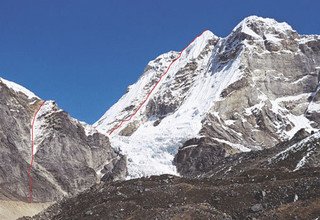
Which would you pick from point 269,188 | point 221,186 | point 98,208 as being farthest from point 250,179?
point 98,208

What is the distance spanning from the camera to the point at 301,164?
101 m

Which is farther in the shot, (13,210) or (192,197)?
(13,210)

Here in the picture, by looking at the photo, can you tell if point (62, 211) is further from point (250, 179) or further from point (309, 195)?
point (309, 195)

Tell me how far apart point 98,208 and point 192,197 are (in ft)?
35.3

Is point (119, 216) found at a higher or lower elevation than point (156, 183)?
lower

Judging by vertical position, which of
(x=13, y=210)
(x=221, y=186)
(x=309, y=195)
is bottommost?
(x=309, y=195)

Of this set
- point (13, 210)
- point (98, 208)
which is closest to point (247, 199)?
point (98, 208)

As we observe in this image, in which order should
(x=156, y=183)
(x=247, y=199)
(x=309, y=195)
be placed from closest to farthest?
(x=309, y=195), (x=247, y=199), (x=156, y=183)

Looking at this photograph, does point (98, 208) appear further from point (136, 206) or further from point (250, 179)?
point (250, 179)

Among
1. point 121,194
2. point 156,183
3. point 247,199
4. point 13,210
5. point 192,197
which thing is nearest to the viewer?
point 247,199

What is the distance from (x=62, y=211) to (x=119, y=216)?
18.1m

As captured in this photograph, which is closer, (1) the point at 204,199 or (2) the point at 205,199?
(2) the point at 205,199

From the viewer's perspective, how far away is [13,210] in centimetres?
18250

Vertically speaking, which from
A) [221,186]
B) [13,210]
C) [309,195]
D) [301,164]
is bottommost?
[309,195]
